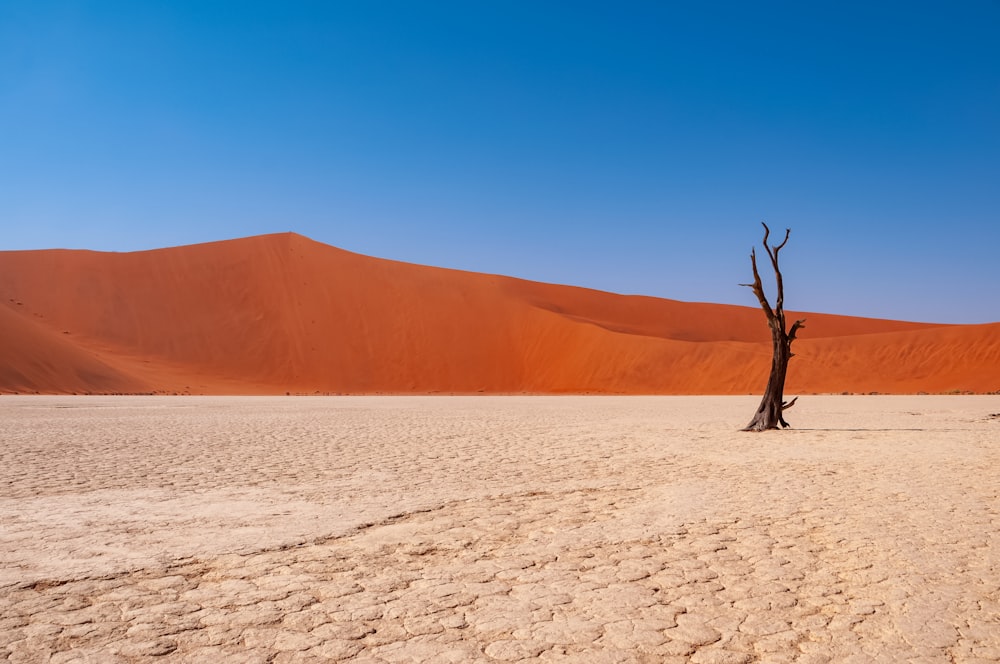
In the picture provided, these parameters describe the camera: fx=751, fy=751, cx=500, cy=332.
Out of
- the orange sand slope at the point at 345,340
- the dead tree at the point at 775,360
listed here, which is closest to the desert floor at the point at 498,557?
the dead tree at the point at 775,360

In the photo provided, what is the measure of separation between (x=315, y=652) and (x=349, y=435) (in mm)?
9597

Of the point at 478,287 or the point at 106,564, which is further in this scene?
the point at 478,287

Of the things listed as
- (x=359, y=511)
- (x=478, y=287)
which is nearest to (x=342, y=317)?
(x=478, y=287)

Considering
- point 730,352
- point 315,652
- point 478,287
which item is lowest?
point 315,652

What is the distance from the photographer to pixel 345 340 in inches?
1767

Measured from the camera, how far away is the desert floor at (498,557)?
3047 millimetres

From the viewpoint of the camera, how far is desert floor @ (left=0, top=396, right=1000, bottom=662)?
3.05 m

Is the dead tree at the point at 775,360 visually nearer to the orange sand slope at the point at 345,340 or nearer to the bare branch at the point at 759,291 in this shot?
the bare branch at the point at 759,291

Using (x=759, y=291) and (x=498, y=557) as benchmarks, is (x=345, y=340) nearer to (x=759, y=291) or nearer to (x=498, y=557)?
(x=759, y=291)

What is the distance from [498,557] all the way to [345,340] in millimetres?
41575

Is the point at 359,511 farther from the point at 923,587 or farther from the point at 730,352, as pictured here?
the point at 730,352

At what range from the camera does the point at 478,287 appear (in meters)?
56.8

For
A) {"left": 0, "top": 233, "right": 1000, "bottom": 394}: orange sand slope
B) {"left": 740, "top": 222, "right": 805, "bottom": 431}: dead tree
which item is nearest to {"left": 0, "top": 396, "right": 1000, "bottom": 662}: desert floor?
{"left": 740, "top": 222, "right": 805, "bottom": 431}: dead tree

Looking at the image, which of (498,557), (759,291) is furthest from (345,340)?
(498,557)
